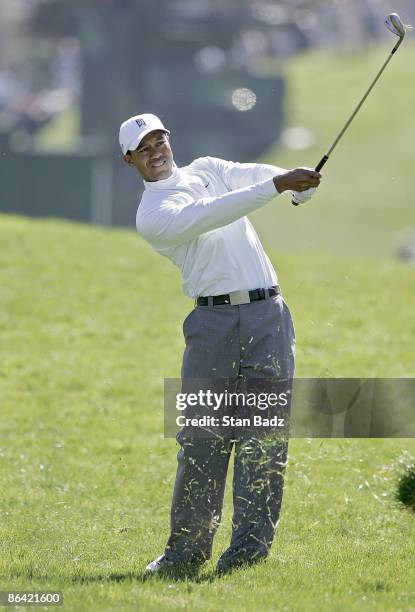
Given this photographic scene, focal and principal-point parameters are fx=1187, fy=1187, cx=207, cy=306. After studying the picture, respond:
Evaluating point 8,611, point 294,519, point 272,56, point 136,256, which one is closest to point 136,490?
point 294,519

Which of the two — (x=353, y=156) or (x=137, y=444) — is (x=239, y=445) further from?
(x=353, y=156)

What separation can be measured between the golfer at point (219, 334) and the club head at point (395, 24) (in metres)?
1.19

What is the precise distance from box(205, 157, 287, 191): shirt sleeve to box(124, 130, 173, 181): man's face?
0.38 m

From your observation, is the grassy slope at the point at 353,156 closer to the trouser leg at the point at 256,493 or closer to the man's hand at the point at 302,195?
the man's hand at the point at 302,195

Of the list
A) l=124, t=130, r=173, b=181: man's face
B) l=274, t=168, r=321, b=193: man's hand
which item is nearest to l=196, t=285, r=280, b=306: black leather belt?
l=274, t=168, r=321, b=193: man's hand

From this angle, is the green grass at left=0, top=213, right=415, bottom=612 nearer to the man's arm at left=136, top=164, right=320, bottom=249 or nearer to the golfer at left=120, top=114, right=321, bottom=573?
the golfer at left=120, top=114, right=321, bottom=573

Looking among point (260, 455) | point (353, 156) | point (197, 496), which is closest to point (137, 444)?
point (197, 496)

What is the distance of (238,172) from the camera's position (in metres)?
7.35

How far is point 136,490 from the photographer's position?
9.46m

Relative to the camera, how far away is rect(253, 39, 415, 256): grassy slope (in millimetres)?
49750

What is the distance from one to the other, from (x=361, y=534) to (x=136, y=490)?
2046mm

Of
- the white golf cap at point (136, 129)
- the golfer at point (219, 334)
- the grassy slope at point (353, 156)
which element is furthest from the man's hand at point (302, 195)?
the grassy slope at point (353, 156)

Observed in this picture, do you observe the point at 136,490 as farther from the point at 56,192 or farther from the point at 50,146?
the point at 50,146

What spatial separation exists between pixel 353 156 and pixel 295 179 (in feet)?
195
